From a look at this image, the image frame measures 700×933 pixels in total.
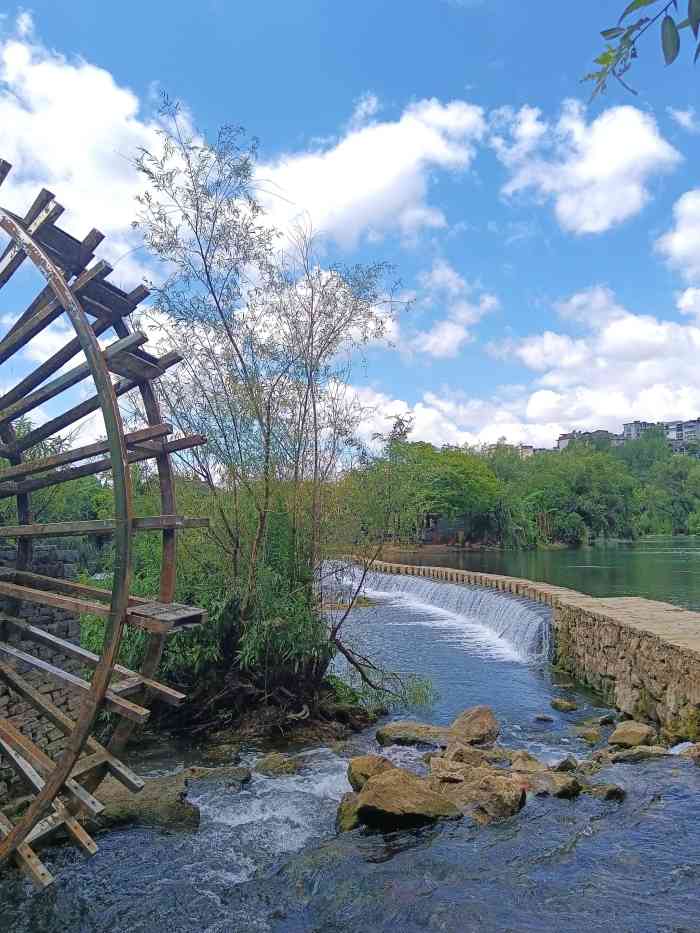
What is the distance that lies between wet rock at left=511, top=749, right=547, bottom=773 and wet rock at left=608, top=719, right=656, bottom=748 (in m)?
0.85

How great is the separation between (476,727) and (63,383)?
5.63 m

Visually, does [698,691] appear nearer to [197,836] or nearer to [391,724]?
[391,724]

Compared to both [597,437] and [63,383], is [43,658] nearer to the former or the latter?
[63,383]

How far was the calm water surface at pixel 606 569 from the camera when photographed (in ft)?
64.5

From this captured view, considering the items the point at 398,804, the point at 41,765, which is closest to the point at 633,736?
the point at 398,804

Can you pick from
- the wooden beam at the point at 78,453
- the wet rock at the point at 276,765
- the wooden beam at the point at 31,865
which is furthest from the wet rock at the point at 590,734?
the wooden beam at the point at 78,453

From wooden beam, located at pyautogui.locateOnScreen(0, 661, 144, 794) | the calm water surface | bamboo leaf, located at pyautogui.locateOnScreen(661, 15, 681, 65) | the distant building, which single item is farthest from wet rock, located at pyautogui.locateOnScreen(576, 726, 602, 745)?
the distant building

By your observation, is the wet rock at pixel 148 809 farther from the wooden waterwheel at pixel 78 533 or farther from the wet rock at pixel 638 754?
the wet rock at pixel 638 754

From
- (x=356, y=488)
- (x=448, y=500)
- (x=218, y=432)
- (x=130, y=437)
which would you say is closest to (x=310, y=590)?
(x=356, y=488)

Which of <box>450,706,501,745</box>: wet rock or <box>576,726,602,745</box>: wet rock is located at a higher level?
<box>450,706,501,745</box>: wet rock

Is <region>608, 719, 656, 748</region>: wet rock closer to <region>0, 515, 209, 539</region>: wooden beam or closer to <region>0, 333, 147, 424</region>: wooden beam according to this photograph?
<region>0, 515, 209, 539</region>: wooden beam

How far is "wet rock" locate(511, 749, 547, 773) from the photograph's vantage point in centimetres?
664

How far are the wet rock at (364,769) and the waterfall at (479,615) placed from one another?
2.97 m

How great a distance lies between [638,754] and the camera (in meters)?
6.73
